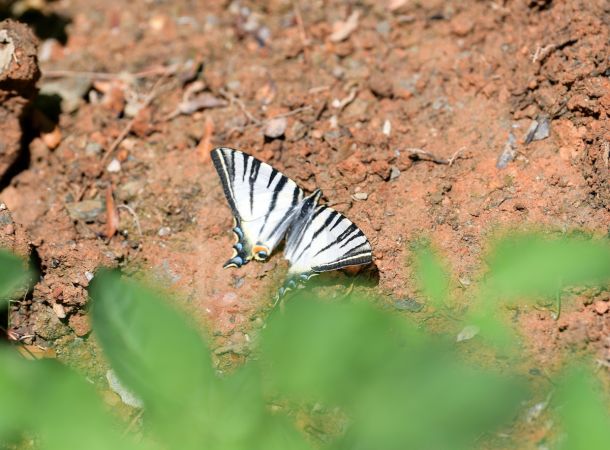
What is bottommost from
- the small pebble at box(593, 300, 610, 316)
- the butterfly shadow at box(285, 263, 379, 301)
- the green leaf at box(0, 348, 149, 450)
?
the butterfly shadow at box(285, 263, 379, 301)

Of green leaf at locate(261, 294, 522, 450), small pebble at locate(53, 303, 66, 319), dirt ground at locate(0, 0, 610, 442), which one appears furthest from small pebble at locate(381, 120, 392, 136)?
green leaf at locate(261, 294, 522, 450)

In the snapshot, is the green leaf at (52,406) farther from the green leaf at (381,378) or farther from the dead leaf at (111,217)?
the dead leaf at (111,217)

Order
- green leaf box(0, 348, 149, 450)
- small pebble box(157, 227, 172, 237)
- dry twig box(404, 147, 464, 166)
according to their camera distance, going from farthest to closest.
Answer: small pebble box(157, 227, 172, 237), dry twig box(404, 147, 464, 166), green leaf box(0, 348, 149, 450)

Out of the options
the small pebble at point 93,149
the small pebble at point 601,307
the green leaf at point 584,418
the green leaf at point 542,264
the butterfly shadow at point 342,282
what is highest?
the green leaf at point 542,264

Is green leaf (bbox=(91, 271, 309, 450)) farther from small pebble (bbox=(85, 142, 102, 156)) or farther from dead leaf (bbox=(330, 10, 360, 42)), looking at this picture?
dead leaf (bbox=(330, 10, 360, 42))

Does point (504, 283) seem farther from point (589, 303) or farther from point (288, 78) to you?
point (288, 78)

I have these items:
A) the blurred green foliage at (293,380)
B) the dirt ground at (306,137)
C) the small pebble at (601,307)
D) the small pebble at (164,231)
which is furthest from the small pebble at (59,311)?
the small pebble at (601,307)

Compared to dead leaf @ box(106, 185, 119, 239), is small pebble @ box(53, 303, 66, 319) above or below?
below

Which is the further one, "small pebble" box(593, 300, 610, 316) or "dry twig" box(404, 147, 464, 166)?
"dry twig" box(404, 147, 464, 166)
